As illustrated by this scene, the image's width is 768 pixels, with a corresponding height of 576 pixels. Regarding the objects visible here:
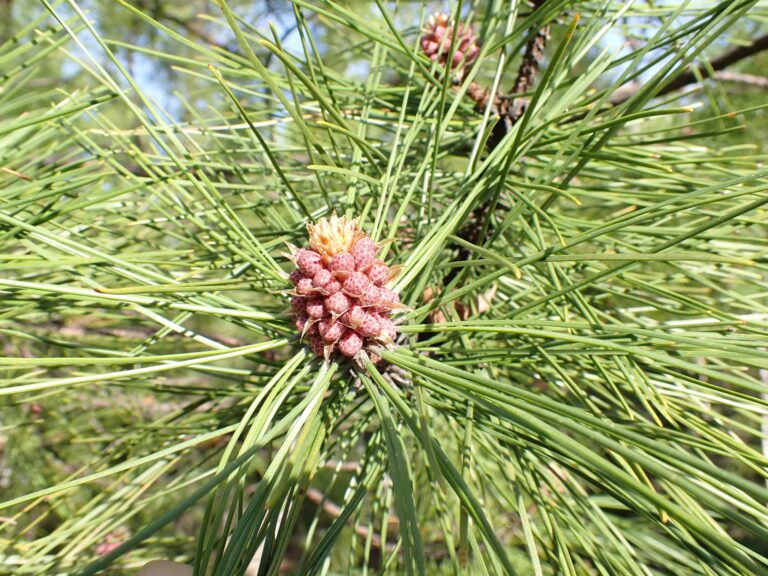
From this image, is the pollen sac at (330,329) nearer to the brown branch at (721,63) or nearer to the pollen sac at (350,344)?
the pollen sac at (350,344)

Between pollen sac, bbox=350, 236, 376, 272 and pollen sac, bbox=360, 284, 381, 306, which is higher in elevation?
pollen sac, bbox=350, 236, 376, 272

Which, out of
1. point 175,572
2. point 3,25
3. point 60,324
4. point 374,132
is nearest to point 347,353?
point 175,572

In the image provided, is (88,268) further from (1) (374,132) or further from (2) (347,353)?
(1) (374,132)

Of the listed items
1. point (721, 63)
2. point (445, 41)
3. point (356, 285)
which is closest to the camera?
point (356, 285)

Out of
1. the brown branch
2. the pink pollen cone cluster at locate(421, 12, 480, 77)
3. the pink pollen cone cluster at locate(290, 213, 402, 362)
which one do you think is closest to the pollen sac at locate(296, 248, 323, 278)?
the pink pollen cone cluster at locate(290, 213, 402, 362)

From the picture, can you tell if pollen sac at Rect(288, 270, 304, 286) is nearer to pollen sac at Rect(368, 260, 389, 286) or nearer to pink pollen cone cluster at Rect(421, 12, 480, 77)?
pollen sac at Rect(368, 260, 389, 286)

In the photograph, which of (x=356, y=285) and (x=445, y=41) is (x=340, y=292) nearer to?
(x=356, y=285)

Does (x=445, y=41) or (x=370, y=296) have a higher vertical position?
(x=445, y=41)

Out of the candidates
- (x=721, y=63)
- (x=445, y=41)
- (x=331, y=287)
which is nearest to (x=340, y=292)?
(x=331, y=287)
